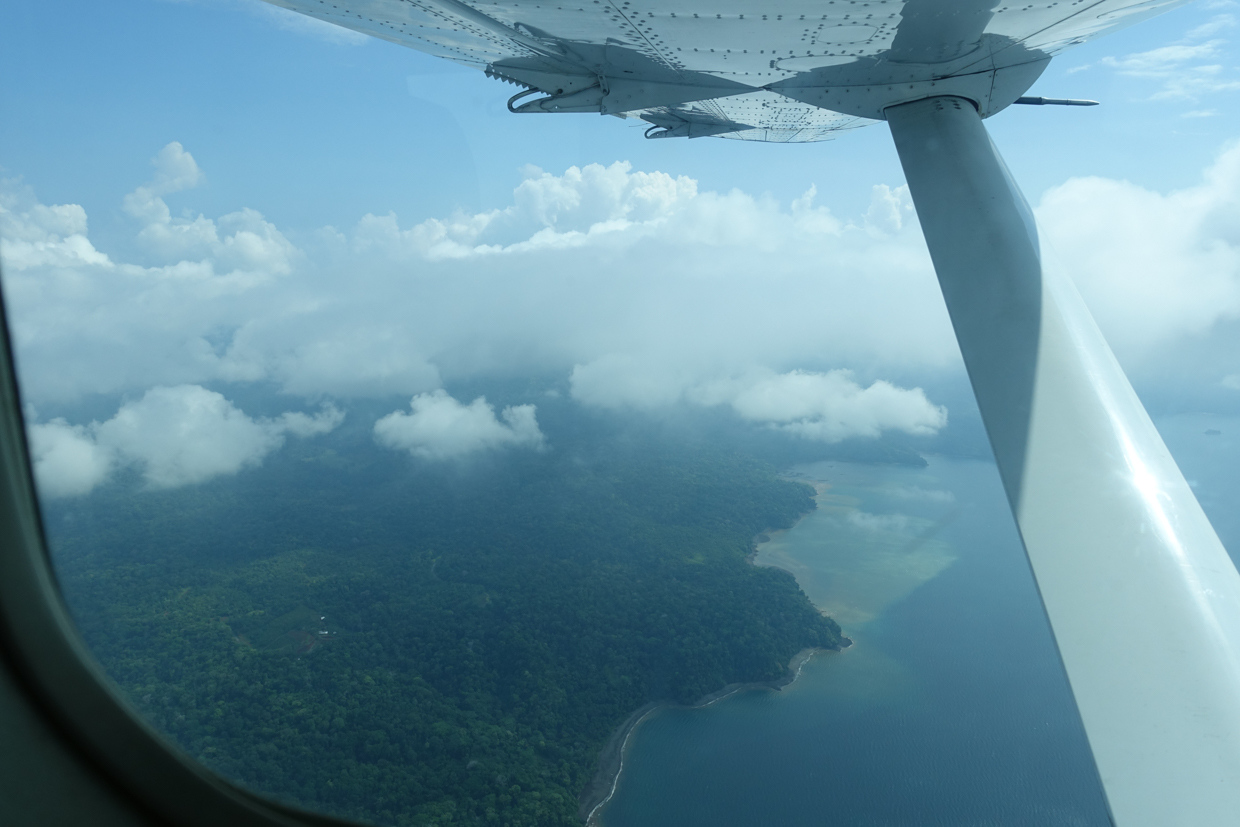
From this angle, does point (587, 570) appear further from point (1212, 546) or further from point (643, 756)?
point (1212, 546)

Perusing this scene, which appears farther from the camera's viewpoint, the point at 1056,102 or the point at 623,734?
the point at 623,734

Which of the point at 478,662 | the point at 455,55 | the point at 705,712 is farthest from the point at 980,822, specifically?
the point at 455,55

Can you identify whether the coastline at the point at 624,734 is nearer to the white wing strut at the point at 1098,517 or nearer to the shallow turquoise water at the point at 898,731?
the shallow turquoise water at the point at 898,731

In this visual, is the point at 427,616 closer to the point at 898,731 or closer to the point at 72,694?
the point at 898,731

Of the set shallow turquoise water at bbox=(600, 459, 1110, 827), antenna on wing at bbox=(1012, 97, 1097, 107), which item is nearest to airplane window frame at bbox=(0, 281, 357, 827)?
antenna on wing at bbox=(1012, 97, 1097, 107)

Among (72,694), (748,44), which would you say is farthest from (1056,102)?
(72,694)

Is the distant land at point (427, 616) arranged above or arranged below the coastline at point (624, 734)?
above

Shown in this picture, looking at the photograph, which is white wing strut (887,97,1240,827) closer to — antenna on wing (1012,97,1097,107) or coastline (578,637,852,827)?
antenna on wing (1012,97,1097,107)

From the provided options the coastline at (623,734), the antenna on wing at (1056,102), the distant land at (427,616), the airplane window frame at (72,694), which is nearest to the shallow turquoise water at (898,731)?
the coastline at (623,734)
